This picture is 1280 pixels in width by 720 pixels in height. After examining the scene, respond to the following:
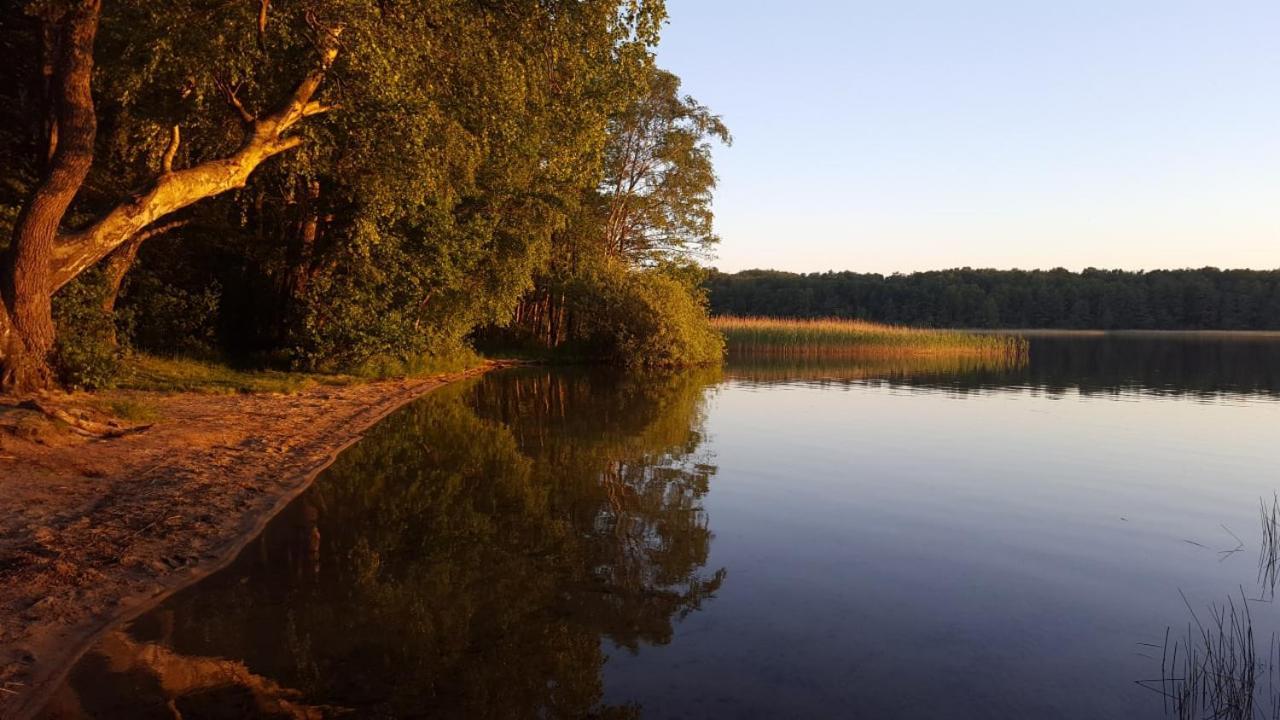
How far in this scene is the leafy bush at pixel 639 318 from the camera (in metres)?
32.3

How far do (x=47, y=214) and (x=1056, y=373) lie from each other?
3293cm

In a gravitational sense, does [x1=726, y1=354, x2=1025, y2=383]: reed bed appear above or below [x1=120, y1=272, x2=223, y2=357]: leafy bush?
below

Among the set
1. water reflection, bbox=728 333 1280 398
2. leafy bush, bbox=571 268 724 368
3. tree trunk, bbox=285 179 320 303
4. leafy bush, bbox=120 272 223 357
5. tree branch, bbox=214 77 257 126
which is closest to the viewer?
tree branch, bbox=214 77 257 126

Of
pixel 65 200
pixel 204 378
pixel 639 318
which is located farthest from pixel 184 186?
pixel 639 318

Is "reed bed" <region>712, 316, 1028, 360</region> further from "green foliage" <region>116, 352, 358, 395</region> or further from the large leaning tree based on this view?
the large leaning tree

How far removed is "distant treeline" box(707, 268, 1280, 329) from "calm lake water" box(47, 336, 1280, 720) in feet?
294

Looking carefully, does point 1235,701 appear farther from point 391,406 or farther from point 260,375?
point 260,375

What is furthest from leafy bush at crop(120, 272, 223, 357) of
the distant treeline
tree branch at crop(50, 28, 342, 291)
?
the distant treeline

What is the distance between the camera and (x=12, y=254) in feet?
36.1

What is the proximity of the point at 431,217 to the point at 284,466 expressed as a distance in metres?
13.0

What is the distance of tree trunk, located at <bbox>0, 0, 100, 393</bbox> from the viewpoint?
10.9 m

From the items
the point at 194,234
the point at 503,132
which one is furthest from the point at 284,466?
the point at 194,234

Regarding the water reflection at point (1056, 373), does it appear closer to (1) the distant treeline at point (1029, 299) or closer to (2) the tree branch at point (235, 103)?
(2) the tree branch at point (235, 103)

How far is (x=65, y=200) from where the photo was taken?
11.3m
